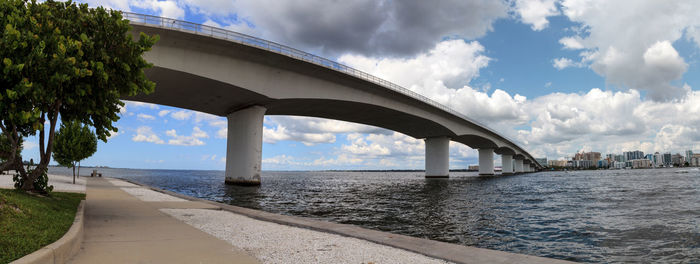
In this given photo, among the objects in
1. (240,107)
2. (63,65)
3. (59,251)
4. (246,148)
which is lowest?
(59,251)

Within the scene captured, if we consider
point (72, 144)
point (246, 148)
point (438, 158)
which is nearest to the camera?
point (72, 144)

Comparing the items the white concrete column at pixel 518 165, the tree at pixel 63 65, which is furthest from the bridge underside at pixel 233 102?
the white concrete column at pixel 518 165

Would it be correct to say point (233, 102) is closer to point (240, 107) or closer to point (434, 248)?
point (240, 107)

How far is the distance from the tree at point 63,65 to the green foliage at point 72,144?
21.4 meters

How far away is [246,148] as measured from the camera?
3472 cm

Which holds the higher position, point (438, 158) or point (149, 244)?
point (438, 158)

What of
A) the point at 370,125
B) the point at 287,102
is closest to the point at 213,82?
the point at 287,102

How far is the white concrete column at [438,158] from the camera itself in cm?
6556

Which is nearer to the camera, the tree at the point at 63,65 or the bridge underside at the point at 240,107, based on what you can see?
the tree at the point at 63,65

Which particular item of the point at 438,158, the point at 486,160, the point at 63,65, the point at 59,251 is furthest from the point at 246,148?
the point at 486,160

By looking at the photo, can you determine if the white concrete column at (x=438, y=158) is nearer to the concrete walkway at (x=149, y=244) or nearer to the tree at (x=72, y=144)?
the tree at (x=72, y=144)

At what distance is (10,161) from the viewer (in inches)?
447

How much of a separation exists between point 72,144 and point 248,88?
15826mm

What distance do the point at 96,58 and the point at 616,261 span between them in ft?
49.7
